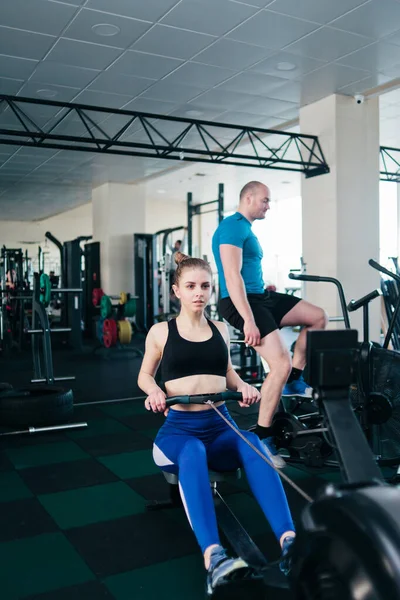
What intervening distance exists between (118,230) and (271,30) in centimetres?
645

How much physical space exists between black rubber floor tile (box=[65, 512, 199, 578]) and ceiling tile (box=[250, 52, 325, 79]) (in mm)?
4000

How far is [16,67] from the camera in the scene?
5020 mm

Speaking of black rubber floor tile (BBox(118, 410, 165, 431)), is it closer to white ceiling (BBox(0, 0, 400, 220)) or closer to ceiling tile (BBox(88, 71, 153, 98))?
white ceiling (BBox(0, 0, 400, 220))

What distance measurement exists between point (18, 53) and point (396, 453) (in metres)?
4.26

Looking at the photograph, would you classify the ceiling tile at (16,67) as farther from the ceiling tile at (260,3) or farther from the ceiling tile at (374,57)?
the ceiling tile at (374,57)

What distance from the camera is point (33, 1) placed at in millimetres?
3768

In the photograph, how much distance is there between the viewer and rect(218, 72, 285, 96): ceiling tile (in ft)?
17.5

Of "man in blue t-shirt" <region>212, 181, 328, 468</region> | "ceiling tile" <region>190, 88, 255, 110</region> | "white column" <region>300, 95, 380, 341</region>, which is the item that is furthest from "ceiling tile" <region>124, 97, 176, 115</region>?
"man in blue t-shirt" <region>212, 181, 328, 468</region>

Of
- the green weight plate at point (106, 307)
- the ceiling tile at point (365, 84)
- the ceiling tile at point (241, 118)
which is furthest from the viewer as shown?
the green weight plate at point (106, 307)

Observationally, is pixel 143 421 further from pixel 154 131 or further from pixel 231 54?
pixel 154 131

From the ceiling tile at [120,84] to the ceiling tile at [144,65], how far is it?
12 centimetres

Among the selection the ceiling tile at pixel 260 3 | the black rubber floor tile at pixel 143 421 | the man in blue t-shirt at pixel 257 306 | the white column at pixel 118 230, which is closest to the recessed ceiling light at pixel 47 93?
the ceiling tile at pixel 260 3

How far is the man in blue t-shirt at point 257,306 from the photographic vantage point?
2613mm

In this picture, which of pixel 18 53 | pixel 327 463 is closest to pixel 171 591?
pixel 327 463
